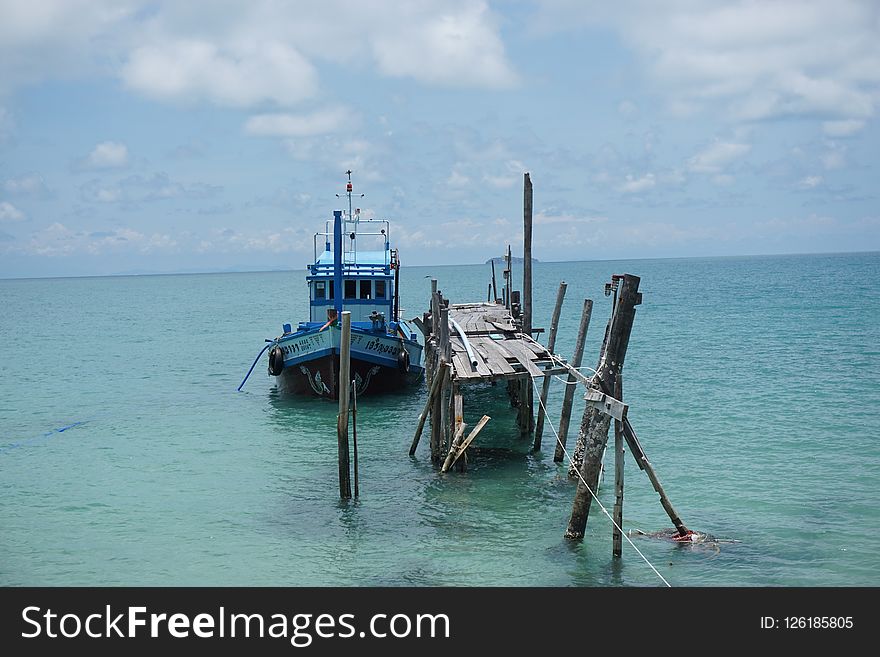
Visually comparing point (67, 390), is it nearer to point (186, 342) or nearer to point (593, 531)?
point (186, 342)

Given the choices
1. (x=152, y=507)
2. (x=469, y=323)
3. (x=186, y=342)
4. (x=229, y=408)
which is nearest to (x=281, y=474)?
(x=152, y=507)

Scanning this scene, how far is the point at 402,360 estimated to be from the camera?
28.5 metres

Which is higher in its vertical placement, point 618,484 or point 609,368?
point 609,368

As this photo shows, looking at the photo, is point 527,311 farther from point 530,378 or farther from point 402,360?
point 402,360

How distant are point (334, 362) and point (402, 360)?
103 inches

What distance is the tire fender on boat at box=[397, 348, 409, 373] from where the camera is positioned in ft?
93.5

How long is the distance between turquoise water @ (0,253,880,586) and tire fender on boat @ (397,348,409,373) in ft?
3.70

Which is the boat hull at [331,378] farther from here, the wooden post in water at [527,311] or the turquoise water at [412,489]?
the wooden post in water at [527,311]

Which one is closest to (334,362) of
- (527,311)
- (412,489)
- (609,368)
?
(527,311)

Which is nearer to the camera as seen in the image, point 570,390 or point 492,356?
point 570,390

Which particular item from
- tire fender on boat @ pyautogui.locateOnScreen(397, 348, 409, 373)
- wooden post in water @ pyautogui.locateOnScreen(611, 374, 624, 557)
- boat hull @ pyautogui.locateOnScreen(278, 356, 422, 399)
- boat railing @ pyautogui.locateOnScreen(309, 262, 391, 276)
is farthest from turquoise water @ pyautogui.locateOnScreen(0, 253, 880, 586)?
boat railing @ pyautogui.locateOnScreen(309, 262, 391, 276)

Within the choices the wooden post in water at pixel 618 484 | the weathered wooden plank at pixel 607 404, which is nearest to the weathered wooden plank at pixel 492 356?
the wooden post in water at pixel 618 484

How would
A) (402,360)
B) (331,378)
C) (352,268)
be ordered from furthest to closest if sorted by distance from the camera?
1. (352,268)
2. (402,360)
3. (331,378)

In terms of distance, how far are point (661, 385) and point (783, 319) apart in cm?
3240
